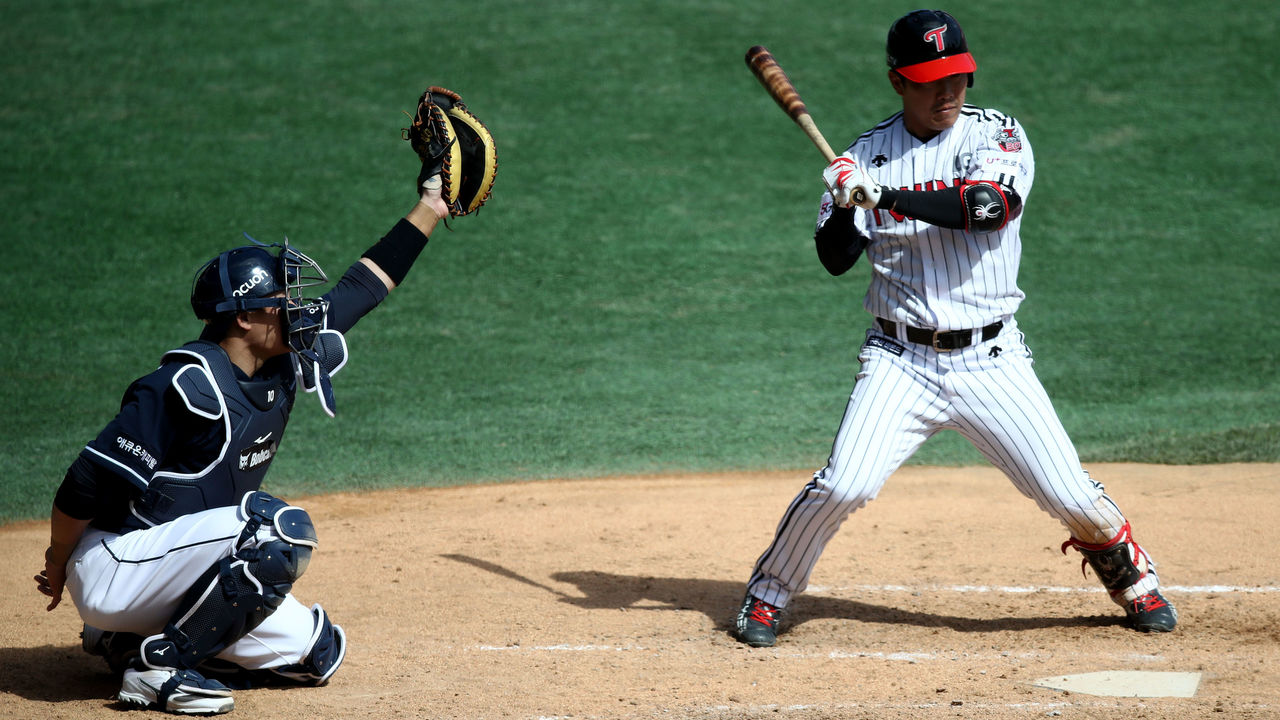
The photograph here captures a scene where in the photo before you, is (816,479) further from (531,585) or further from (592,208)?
(592,208)

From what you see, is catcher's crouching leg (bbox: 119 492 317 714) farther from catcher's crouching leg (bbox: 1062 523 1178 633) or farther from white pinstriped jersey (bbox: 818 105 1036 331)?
catcher's crouching leg (bbox: 1062 523 1178 633)

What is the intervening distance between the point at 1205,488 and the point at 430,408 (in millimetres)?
3905

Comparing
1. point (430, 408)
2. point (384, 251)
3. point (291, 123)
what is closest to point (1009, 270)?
point (384, 251)

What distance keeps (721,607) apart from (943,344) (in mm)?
1228

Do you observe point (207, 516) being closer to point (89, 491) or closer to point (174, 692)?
point (89, 491)

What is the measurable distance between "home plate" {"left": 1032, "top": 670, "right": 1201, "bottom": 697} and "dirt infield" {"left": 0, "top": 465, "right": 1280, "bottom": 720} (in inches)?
2.1

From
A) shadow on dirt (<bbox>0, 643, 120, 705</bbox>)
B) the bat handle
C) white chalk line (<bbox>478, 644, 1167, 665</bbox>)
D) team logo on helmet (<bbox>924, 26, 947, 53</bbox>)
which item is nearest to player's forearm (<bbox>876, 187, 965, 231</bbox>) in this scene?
the bat handle

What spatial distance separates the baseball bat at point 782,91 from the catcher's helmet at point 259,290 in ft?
5.21

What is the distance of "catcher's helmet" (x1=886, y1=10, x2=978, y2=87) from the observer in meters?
3.63

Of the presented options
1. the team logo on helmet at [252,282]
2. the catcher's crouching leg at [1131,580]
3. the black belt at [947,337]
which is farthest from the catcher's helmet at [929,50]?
the team logo on helmet at [252,282]

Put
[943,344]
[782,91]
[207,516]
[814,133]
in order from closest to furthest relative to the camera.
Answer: [207,516] → [943,344] → [814,133] → [782,91]

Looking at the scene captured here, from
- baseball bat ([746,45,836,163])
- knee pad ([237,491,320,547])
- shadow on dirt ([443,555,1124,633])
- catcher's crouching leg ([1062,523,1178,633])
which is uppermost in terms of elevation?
baseball bat ([746,45,836,163])

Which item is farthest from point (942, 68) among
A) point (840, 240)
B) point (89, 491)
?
point (89, 491)

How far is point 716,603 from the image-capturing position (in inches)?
170
